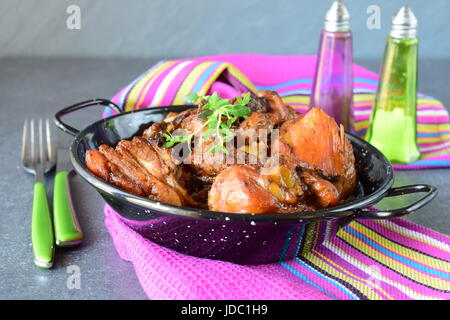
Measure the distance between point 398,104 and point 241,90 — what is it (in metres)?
0.40

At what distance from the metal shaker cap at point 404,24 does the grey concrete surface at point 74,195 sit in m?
0.33

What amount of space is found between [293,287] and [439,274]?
0.83 ft

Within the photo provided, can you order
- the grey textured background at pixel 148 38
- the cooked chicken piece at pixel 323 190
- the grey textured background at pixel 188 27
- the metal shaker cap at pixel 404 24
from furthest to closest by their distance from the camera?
the grey textured background at pixel 188 27 → the grey textured background at pixel 148 38 → the metal shaker cap at pixel 404 24 → the cooked chicken piece at pixel 323 190

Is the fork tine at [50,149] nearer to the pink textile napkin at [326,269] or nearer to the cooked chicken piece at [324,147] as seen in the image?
the pink textile napkin at [326,269]

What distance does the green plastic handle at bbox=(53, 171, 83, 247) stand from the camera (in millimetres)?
1062

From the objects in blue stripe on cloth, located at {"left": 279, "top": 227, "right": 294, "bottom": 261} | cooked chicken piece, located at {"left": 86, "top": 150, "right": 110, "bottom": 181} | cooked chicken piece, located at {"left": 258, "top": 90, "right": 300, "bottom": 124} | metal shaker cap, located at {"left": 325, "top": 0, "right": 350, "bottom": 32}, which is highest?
metal shaker cap, located at {"left": 325, "top": 0, "right": 350, "bottom": 32}

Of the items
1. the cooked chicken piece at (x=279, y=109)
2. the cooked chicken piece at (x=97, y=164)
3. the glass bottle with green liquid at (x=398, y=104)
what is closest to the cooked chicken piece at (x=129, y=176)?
the cooked chicken piece at (x=97, y=164)

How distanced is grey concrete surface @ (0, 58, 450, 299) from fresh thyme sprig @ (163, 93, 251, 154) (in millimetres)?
235

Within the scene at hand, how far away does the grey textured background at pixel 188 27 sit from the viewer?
8.09ft

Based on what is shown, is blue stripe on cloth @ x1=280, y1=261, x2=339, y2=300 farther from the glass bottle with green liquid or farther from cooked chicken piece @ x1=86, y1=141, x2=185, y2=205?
the glass bottle with green liquid

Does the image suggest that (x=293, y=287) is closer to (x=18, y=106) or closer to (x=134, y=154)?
(x=134, y=154)

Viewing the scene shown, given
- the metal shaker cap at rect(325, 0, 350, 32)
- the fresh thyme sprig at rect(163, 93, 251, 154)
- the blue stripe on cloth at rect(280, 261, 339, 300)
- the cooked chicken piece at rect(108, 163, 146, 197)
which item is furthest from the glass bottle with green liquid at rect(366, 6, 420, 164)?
the cooked chicken piece at rect(108, 163, 146, 197)

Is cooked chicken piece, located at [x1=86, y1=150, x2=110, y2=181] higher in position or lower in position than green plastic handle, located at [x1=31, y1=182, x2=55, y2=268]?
higher
